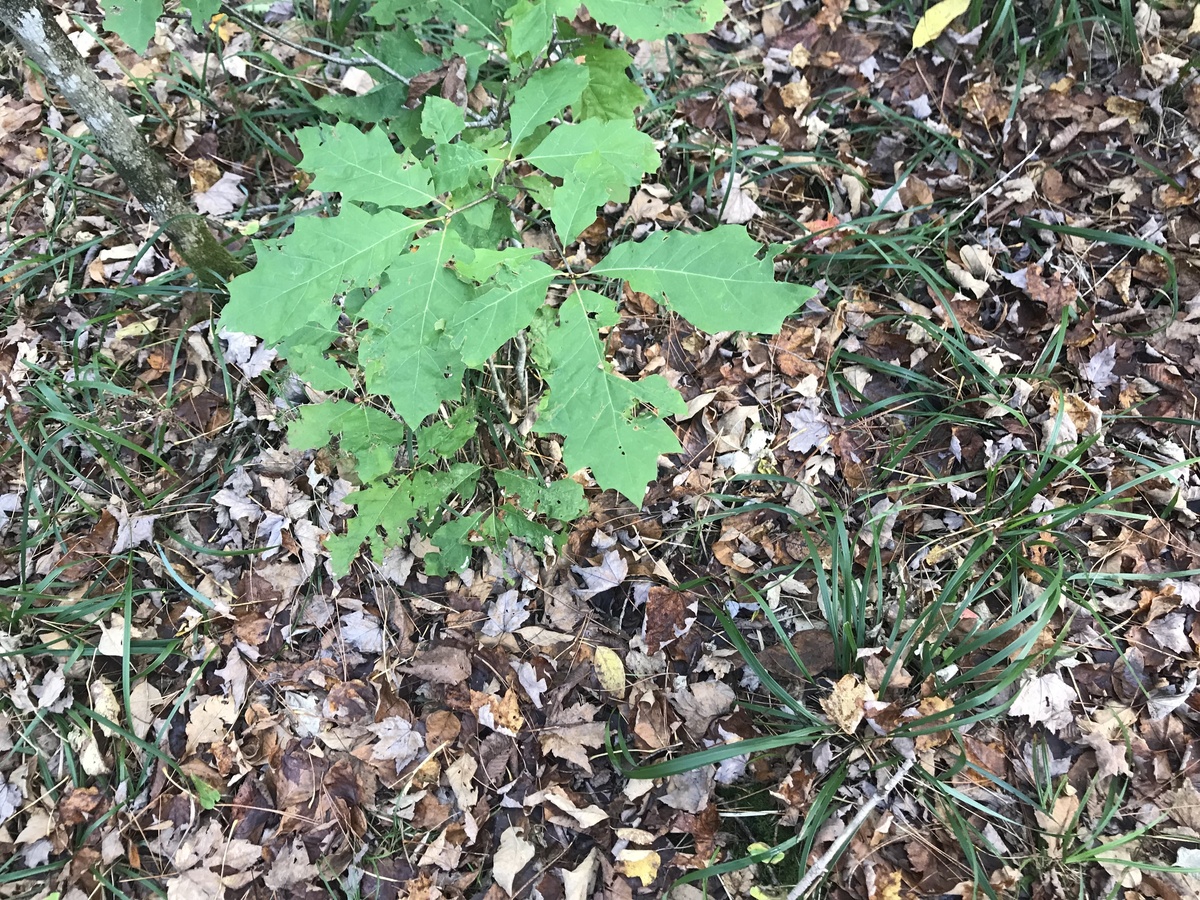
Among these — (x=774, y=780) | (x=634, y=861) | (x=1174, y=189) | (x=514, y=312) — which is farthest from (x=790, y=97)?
(x=634, y=861)

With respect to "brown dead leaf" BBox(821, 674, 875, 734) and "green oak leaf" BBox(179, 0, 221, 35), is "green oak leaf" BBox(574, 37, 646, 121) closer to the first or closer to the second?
"green oak leaf" BBox(179, 0, 221, 35)

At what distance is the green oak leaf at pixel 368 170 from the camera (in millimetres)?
1426

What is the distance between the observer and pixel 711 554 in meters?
2.58

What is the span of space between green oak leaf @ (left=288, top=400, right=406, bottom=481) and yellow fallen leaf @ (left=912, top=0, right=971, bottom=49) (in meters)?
3.05

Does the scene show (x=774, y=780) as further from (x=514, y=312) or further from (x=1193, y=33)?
(x=1193, y=33)

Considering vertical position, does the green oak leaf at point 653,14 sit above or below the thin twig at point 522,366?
above

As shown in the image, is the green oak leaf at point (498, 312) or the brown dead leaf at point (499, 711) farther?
the brown dead leaf at point (499, 711)

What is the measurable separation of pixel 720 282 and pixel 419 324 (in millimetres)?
601

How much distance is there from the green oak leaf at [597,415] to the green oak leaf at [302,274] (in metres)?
0.41

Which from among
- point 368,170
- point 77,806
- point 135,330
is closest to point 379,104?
point 368,170

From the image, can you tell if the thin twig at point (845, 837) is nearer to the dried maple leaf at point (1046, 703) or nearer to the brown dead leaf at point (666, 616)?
the dried maple leaf at point (1046, 703)

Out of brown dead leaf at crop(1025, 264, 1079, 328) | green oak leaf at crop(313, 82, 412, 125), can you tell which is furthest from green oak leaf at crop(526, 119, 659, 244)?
brown dead leaf at crop(1025, 264, 1079, 328)

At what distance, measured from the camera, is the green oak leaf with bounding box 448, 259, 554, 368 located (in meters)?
1.33

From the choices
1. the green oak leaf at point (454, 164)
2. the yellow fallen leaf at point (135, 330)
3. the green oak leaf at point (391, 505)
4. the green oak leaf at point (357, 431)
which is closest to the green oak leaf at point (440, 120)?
the green oak leaf at point (454, 164)
